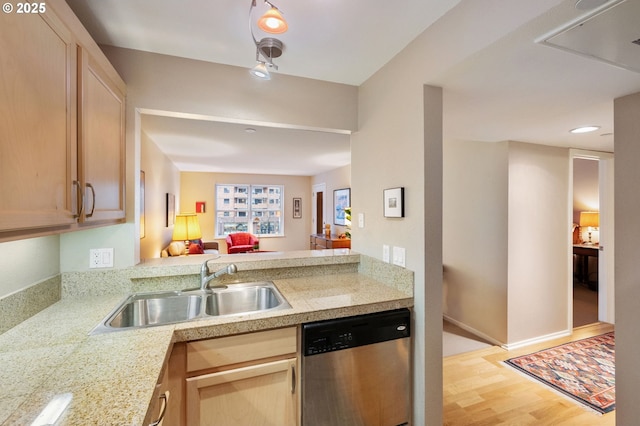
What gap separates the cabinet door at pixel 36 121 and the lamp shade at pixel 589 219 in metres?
7.09

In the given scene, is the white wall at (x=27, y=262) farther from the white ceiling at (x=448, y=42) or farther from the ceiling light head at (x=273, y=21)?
the ceiling light head at (x=273, y=21)

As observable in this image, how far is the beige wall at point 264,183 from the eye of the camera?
7125 millimetres

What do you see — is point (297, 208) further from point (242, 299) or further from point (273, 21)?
point (273, 21)

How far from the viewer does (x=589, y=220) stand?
5098 millimetres

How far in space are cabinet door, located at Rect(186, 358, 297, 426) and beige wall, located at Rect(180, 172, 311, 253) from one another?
6449 mm

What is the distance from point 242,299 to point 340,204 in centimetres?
441

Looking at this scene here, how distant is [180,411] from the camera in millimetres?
1207

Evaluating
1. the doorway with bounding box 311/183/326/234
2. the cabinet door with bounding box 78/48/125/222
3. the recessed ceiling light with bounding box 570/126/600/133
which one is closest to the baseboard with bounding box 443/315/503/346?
the recessed ceiling light with bounding box 570/126/600/133

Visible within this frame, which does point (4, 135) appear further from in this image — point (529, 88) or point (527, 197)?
point (527, 197)

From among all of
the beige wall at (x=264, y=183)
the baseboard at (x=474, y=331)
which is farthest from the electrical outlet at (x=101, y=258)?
the beige wall at (x=264, y=183)

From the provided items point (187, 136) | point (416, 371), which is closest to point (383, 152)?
point (416, 371)

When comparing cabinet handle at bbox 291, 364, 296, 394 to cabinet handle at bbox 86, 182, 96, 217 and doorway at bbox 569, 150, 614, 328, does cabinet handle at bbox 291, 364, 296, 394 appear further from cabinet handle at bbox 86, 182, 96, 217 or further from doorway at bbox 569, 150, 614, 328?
doorway at bbox 569, 150, 614, 328

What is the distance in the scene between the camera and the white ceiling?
3.57 ft

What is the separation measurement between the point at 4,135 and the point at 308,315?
4.11 feet
